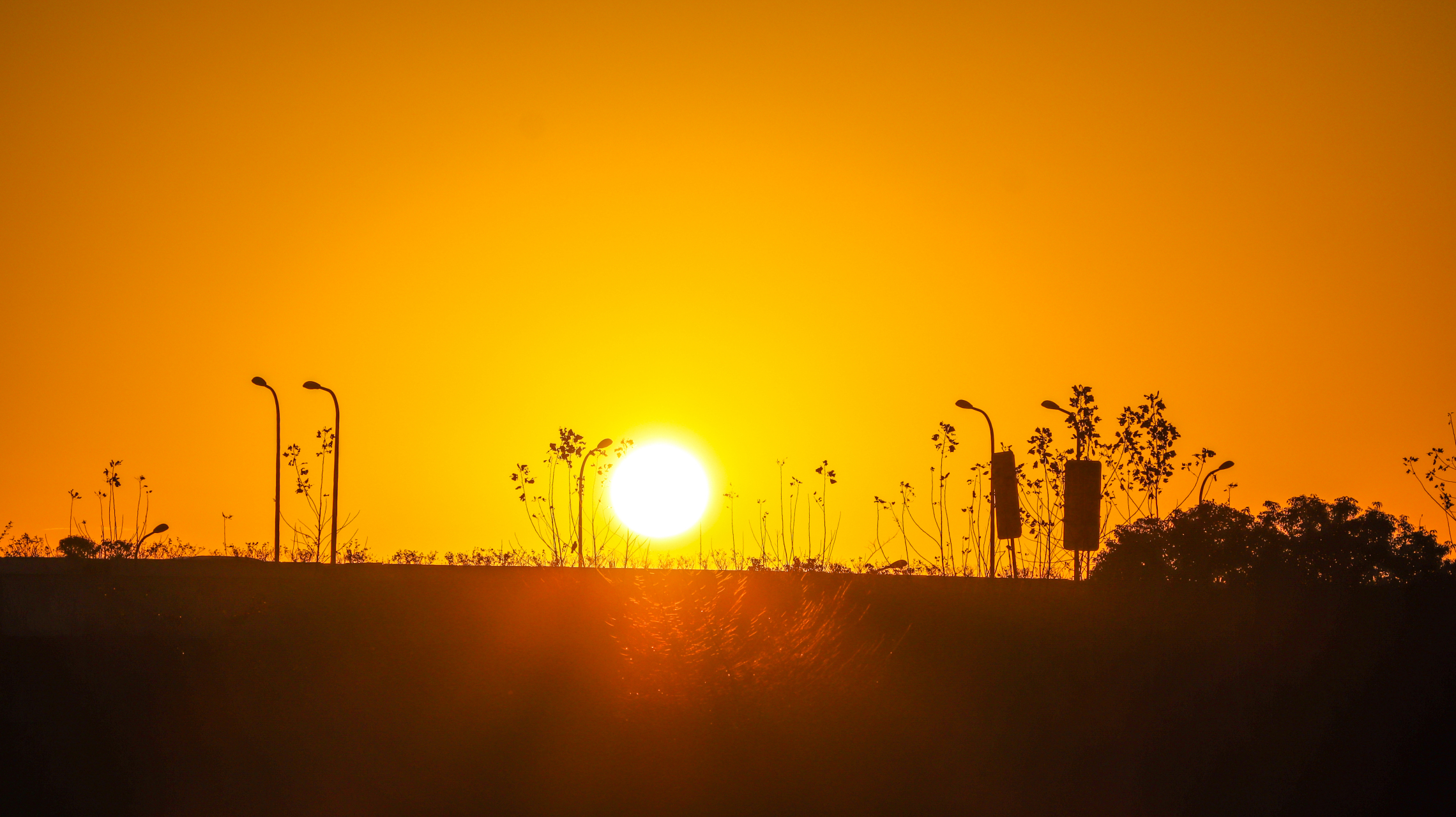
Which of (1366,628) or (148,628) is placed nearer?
(1366,628)

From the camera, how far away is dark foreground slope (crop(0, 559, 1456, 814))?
17297mm

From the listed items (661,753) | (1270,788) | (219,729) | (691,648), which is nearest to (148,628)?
(219,729)

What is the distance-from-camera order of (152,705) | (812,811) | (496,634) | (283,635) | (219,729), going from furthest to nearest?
1. (283,635)
2. (496,634)
3. (152,705)
4. (219,729)
5. (812,811)

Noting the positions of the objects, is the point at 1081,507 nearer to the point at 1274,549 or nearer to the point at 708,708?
the point at 1274,549

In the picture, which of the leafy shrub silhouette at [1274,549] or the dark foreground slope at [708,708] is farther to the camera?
the leafy shrub silhouette at [1274,549]

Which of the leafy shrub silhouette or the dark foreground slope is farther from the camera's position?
the leafy shrub silhouette

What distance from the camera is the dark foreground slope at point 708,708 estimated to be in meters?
17.3

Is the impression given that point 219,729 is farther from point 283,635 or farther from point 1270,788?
point 1270,788

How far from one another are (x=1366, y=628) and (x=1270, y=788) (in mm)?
12724

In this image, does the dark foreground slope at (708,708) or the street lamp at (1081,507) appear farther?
the street lamp at (1081,507)

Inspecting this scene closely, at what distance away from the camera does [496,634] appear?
28438 mm

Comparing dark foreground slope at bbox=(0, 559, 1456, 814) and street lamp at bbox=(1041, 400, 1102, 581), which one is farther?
street lamp at bbox=(1041, 400, 1102, 581)

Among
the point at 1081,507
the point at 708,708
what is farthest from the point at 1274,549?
the point at 708,708

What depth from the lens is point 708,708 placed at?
20375 mm
